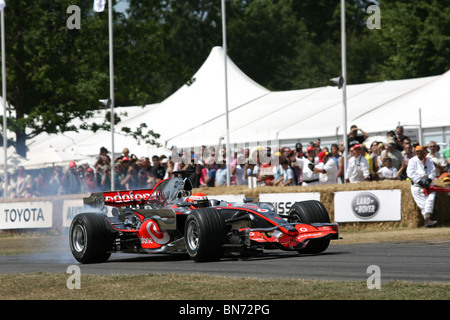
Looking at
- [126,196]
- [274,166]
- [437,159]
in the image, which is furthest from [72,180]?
[126,196]

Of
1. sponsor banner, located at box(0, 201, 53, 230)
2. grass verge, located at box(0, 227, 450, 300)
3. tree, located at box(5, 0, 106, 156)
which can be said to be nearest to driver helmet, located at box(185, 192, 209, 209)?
grass verge, located at box(0, 227, 450, 300)

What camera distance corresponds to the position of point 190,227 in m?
12.8

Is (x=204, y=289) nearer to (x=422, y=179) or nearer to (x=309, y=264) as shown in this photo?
(x=309, y=264)

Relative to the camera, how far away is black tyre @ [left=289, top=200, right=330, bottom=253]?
13.3 m

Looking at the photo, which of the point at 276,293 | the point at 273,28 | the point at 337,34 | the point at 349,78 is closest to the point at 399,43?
the point at 349,78

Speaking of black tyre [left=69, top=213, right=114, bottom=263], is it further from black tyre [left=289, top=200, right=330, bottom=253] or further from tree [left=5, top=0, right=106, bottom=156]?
tree [left=5, top=0, right=106, bottom=156]

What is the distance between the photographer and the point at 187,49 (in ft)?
261

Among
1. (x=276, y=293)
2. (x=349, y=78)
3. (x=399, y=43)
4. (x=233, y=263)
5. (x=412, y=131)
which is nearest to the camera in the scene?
(x=276, y=293)

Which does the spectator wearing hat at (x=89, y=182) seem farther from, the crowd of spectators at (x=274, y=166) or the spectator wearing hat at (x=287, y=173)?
the spectator wearing hat at (x=287, y=173)

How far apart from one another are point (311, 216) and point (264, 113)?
68.9 feet
